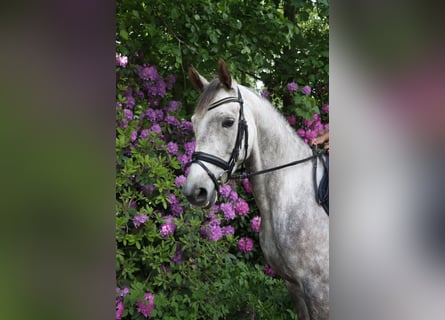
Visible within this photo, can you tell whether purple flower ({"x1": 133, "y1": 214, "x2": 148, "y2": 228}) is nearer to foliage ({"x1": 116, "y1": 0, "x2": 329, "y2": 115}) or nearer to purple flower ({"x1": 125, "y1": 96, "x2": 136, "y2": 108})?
purple flower ({"x1": 125, "y1": 96, "x2": 136, "y2": 108})

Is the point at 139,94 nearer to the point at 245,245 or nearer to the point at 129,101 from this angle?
the point at 129,101

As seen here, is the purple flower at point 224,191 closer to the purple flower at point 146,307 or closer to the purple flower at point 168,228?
the purple flower at point 168,228

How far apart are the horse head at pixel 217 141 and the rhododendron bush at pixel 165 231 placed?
68 cm

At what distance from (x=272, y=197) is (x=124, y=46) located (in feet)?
4.68

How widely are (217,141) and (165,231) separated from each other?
35.7 inches

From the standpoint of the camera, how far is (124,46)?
2.81 metres

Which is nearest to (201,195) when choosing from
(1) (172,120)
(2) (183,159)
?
(2) (183,159)

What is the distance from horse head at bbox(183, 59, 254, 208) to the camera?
2018 mm

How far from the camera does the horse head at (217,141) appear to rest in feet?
6.62

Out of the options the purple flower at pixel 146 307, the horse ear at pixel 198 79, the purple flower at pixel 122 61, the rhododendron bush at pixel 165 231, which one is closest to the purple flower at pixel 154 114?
the rhododendron bush at pixel 165 231

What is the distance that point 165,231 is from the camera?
8.93 ft

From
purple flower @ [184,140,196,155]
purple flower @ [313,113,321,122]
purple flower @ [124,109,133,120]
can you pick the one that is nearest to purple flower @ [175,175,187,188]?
purple flower @ [184,140,196,155]
